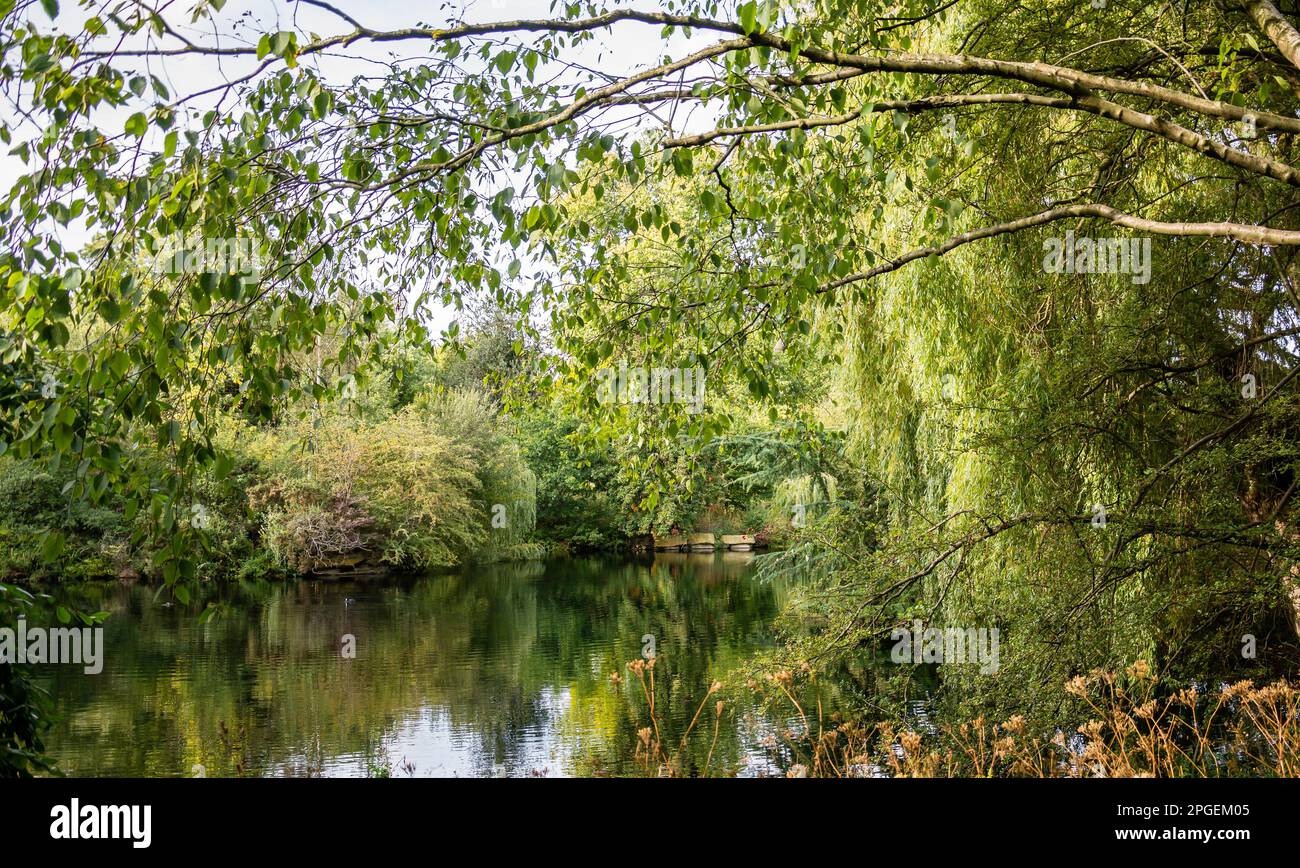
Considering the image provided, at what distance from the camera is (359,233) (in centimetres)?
422

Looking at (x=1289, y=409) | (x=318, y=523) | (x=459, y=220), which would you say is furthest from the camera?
(x=318, y=523)

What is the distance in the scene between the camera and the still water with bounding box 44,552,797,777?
29.7ft

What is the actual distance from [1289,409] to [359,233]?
472cm

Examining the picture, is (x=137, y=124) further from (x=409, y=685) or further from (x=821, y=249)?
(x=409, y=685)

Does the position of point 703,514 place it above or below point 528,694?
above

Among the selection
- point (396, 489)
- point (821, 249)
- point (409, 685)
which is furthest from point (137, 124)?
point (396, 489)

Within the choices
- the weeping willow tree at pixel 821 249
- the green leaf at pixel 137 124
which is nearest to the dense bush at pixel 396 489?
the weeping willow tree at pixel 821 249

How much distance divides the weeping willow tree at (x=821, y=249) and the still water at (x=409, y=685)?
221cm

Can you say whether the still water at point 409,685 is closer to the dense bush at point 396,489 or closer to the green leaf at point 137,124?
the dense bush at point 396,489

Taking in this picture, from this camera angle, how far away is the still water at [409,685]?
9.04 m

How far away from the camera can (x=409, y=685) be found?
12242 millimetres
